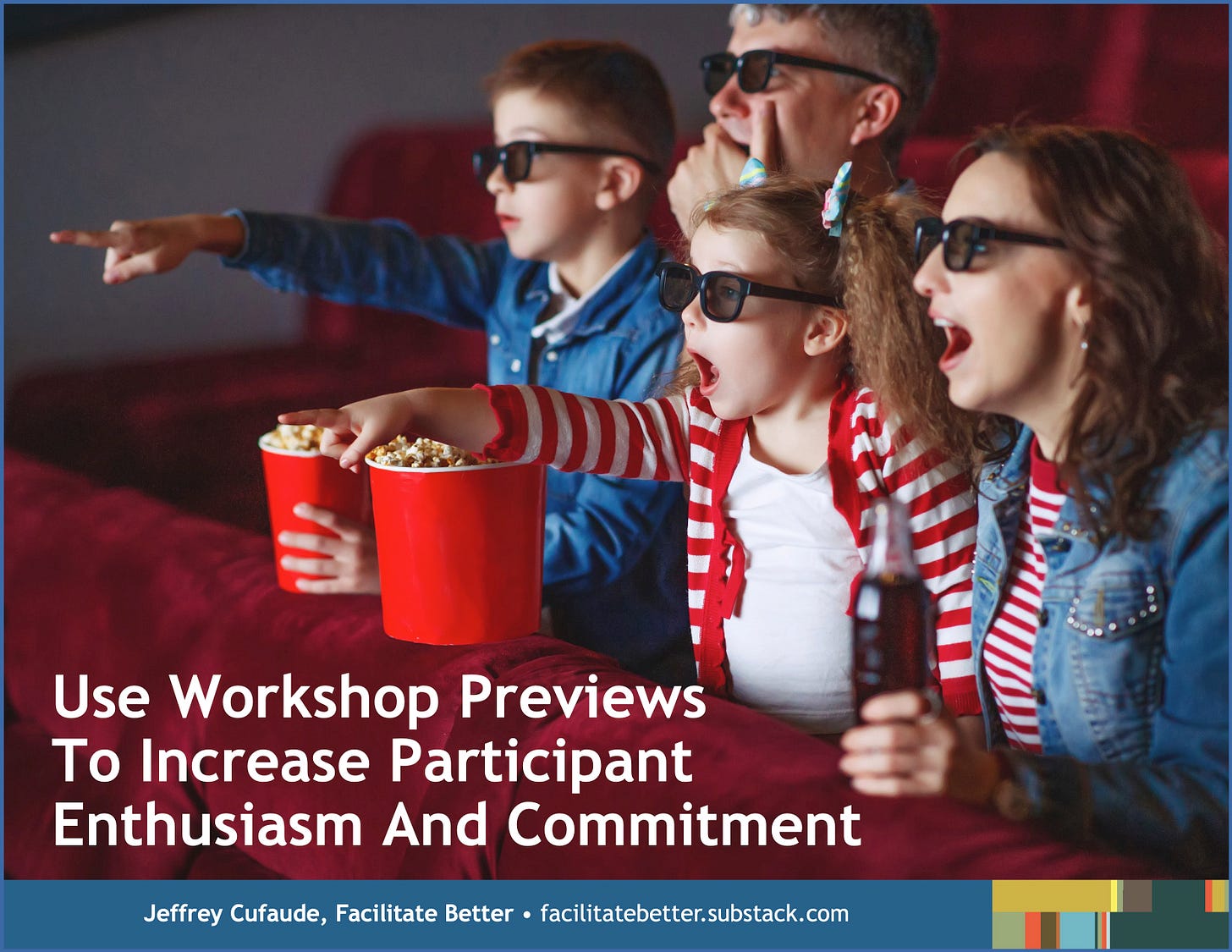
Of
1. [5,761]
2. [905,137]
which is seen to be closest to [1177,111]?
[905,137]

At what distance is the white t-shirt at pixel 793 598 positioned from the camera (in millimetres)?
1026

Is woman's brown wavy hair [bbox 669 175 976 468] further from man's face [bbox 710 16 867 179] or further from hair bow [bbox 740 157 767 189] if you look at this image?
man's face [bbox 710 16 867 179]

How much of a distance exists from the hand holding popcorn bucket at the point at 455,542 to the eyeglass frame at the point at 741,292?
0.19 m

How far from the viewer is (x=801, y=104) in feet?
4.32

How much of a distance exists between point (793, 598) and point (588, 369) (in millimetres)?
396

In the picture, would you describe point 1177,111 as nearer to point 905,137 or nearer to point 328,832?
point 905,137

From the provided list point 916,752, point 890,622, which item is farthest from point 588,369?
point 916,752

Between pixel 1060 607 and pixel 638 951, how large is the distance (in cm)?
36

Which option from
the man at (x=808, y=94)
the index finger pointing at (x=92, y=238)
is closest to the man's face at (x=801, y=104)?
the man at (x=808, y=94)

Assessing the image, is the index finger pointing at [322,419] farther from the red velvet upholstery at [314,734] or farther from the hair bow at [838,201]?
the hair bow at [838,201]

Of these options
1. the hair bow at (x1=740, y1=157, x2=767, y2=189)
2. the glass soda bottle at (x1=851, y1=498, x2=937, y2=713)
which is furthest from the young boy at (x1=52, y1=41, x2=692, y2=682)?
the glass soda bottle at (x1=851, y1=498, x2=937, y2=713)

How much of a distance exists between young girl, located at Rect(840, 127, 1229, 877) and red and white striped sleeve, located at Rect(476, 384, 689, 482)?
0.32m

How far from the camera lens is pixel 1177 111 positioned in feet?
6.15

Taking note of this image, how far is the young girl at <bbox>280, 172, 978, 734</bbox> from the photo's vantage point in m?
0.98
